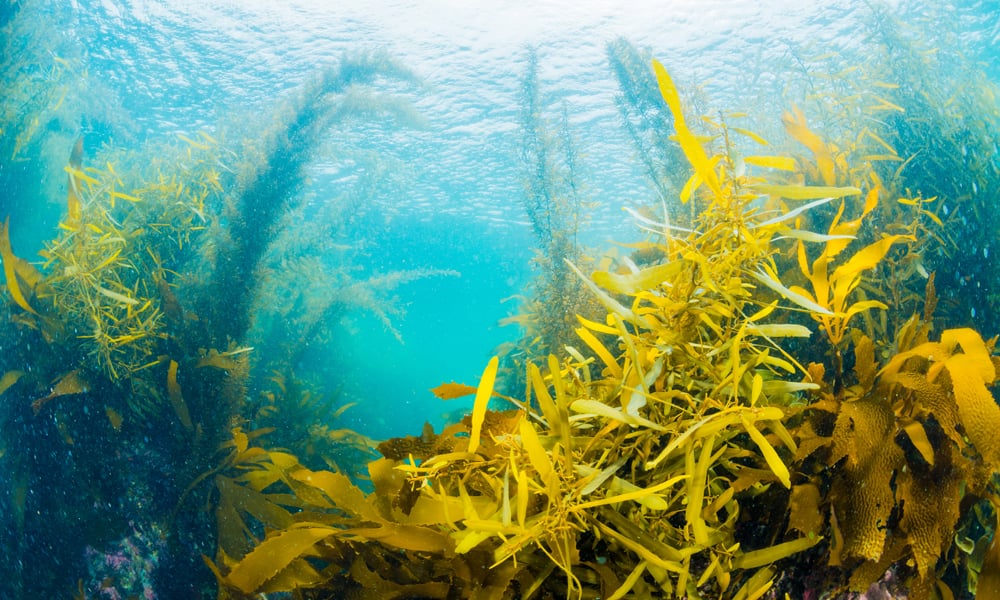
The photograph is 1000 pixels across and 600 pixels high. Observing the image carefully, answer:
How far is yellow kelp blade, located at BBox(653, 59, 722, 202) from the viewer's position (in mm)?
1159

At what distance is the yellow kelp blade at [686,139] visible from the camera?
116 cm

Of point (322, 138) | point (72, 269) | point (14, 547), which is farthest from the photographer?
point (322, 138)

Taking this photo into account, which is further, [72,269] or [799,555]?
[72,269]

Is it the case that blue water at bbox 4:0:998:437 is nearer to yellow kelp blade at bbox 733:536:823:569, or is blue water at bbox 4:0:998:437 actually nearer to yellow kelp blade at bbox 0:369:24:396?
yellow kelp blade at bbox 0:369:24:396

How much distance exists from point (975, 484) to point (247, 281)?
527 cm

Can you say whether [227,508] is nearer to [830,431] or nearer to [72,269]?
[72,269]

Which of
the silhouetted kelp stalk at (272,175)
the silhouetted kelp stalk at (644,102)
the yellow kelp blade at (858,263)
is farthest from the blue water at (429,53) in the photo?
the yellow kelp blade at (858,263)

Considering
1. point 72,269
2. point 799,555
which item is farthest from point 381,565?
point 72,269

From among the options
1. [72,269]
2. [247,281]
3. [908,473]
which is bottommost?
[247,281]

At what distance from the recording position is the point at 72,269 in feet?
12.3

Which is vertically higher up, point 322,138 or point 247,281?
point 322,138

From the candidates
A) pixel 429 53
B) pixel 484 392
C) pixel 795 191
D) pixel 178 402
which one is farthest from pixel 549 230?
pixel 429 53

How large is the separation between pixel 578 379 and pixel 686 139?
71cm

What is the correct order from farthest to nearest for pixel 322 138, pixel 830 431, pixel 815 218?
1. pixel 322 138
2. pixel 815 218
3. pixel 830 431
